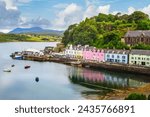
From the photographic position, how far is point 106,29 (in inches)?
581

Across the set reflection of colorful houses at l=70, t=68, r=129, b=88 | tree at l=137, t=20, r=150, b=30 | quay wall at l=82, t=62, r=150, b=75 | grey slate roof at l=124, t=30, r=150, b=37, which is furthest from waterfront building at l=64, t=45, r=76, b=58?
reflection of colorful houses at l=70, t=68, r=129, b=88

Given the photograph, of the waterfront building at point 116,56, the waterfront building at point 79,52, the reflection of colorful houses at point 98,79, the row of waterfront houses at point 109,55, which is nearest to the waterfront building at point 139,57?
the row of waterfront houses at point 109,55

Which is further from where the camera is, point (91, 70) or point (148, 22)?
point (148, 22)

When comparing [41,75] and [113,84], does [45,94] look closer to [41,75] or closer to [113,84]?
[113,84]

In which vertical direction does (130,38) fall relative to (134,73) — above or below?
above

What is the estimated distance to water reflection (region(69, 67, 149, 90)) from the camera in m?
7.46

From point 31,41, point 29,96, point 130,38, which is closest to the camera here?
point 29,96

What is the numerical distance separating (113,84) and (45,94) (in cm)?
198

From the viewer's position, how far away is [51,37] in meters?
25.6

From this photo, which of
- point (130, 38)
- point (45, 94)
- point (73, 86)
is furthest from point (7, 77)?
point (130, 38)

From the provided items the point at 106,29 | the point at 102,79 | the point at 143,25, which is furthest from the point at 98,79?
the point at 106,29

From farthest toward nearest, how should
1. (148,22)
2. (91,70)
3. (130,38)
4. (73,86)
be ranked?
(148,22), (130,38), (91,70), (73,86)

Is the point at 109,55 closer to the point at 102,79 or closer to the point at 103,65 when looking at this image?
the point at 103,65

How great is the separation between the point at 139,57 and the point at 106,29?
15.5ft
